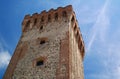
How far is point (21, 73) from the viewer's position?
16.8m

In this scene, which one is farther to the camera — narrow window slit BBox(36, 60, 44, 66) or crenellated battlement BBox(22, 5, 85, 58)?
crenellated battlement BBox(22, 5, 85, 58)

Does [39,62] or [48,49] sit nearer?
[39,62]

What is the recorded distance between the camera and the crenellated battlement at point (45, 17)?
22623 millimetres

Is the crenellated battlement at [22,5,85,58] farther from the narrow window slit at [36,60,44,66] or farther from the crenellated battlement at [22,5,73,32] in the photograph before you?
the narrow window slit at [36,60,44,66]

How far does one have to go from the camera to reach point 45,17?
2348 cm

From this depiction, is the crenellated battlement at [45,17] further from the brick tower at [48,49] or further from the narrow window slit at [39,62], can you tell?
the narrow window slit at [39,62]

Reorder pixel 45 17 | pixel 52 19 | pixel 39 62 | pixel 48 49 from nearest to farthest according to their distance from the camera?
pixel 39 62 → pixel 48 49 → pixel 52 19 → pixel 45 17

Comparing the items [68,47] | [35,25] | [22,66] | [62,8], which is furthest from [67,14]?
Result: [22,66]

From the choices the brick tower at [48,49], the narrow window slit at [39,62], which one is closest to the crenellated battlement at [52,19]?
the brick tower at [48,49]

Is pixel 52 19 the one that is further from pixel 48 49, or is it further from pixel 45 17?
pixel 48 49

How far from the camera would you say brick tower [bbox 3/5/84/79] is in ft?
52.6

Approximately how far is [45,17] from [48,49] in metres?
6.27

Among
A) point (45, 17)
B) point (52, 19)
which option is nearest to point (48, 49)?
point (52, 19)

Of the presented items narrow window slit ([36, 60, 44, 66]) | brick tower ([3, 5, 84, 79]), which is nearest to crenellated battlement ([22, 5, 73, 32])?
brick tower ([3, 5, 84, 79])
